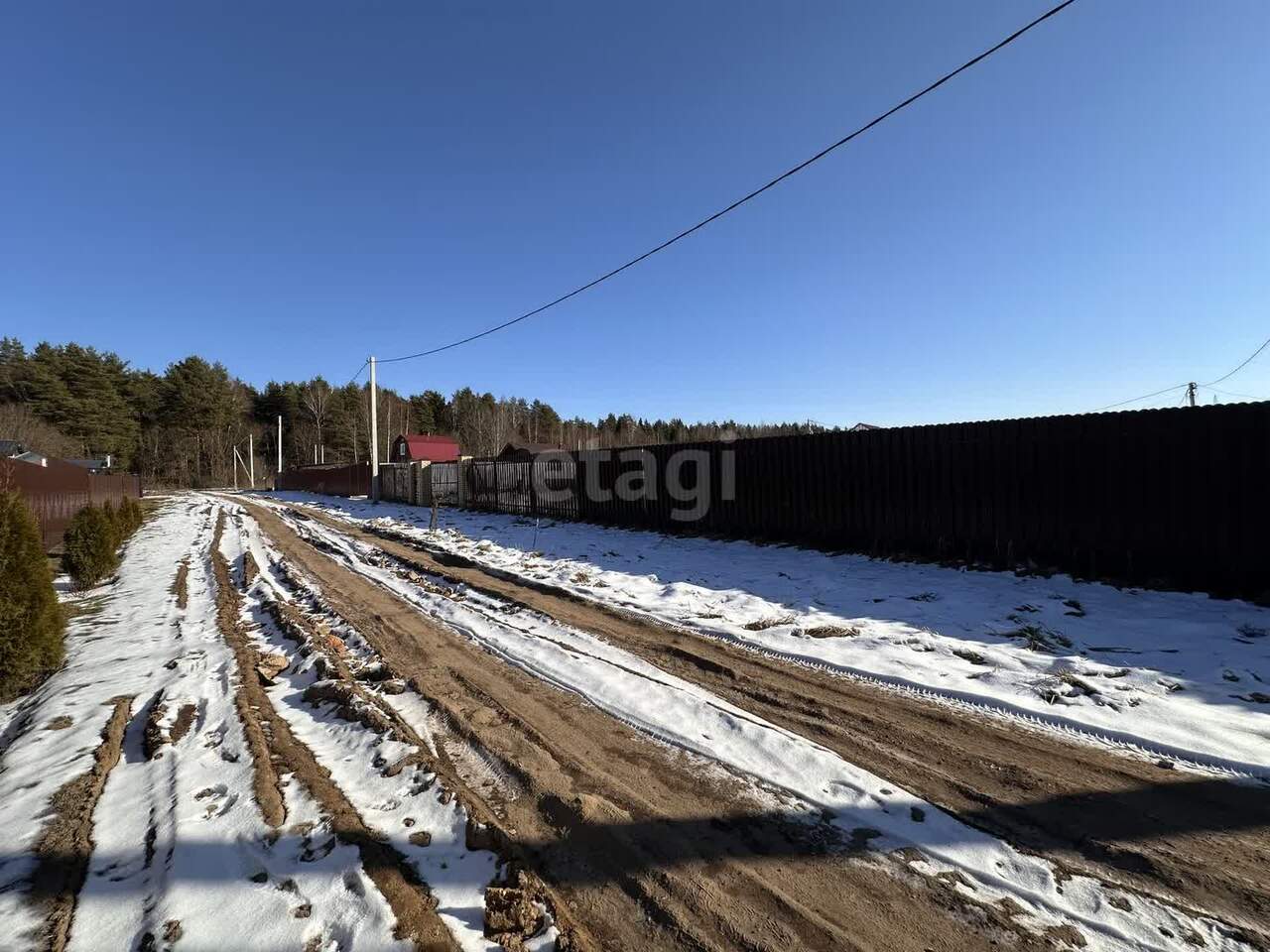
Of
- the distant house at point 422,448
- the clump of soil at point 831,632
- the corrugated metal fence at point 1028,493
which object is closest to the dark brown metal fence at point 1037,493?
the corrugated metal fence at point 1028,493

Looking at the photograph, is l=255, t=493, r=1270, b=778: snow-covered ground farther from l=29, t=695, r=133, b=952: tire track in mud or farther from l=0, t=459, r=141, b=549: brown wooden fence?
l=0, t=459, r=141, b=549: brown wooden fence

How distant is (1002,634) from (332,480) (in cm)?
4144

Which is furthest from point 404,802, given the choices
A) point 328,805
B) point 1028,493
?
point 1028,493

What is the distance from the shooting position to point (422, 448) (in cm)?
4972

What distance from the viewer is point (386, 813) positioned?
2.82 m

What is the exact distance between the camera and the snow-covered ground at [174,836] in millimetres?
2100

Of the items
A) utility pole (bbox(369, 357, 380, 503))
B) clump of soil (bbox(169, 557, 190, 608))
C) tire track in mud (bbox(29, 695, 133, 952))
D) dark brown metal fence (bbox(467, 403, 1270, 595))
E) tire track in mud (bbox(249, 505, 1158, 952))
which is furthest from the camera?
utility pole (bbox(369, 357, 380, 503))

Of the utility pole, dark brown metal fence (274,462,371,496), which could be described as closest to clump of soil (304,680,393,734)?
the utility pole

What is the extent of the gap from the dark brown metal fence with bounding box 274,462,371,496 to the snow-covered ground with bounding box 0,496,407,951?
29.5 meters

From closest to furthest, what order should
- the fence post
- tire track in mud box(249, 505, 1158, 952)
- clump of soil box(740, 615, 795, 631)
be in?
tire track in mud box(249, 505, 1158, 952), clump of soil box(740, 615, 795, 631), the fence post

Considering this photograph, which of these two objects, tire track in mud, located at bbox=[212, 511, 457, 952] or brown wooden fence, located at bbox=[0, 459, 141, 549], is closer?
tire track in mud, located at bbox=[212, 511, 457, 952]

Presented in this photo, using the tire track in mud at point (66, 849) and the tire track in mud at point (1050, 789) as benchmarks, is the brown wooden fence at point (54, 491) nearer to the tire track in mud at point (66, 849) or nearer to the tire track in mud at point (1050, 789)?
the tire track in mud at point (66, 849)

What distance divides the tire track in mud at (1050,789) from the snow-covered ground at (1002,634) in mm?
405

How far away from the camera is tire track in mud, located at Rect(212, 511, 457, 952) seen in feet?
6.89
